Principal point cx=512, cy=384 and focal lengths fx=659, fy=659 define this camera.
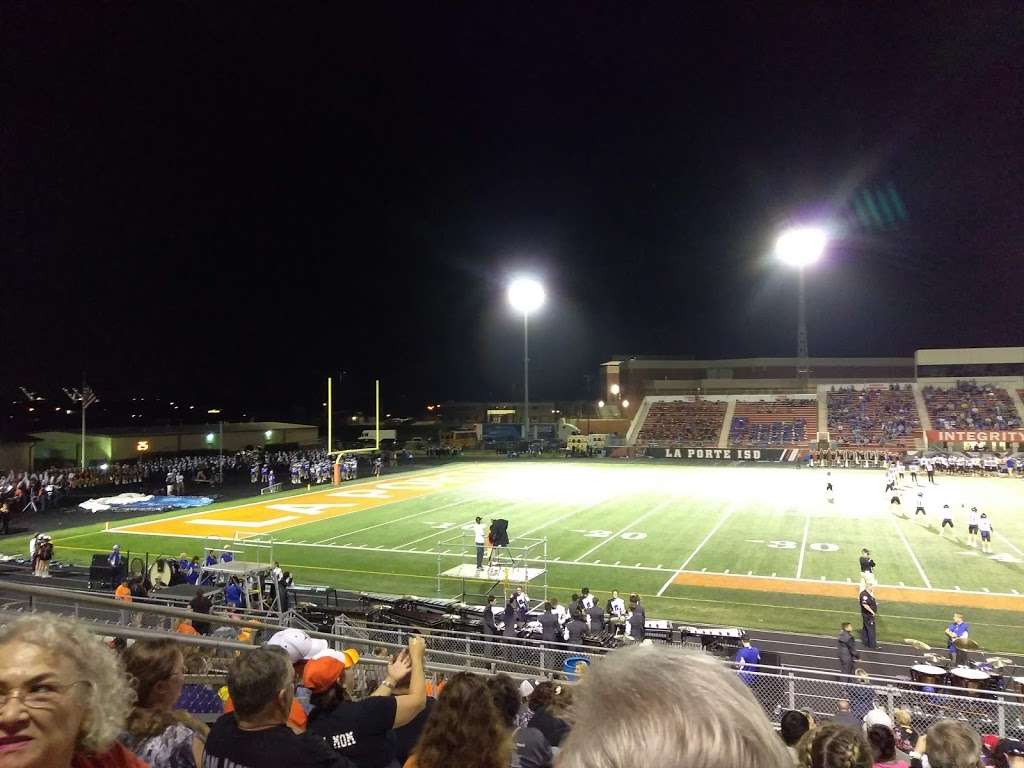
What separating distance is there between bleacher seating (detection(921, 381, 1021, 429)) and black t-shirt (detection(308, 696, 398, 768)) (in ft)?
195

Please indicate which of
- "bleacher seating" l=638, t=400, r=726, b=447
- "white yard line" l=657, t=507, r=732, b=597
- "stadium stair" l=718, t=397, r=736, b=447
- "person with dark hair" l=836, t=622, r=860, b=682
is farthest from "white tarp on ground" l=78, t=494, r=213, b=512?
"stadium stair" l=718, t=397, r=736, b=447

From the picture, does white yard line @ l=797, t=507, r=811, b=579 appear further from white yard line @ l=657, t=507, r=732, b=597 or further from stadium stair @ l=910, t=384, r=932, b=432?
stadium stair @ l=910, t=384, r=932, b=432

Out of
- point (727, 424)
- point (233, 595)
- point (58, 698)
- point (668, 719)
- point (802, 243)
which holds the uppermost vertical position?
point (802, 243)

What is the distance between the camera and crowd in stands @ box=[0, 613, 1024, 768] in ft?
3.02

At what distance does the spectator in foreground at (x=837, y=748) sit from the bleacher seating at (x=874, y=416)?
55144 millimetres

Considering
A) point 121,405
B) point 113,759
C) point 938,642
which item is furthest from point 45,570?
point 121,405

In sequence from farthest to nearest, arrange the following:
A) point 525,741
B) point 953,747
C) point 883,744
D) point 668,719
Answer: point 883,744 < point 525,741 < point 953,747 < point 668,719

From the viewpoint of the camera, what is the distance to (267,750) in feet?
8.46

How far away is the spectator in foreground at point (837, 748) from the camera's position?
2744 mm

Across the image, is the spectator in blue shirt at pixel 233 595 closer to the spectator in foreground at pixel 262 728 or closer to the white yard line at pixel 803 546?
the spectator in foreground at pixel 262 728

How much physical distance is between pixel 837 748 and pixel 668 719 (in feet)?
7.99

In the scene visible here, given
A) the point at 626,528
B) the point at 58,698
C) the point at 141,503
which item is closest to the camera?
the point at 58,698

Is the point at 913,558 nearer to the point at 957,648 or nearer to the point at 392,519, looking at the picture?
the point at 957,648

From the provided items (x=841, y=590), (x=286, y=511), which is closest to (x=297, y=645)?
(x=841, y=590)
